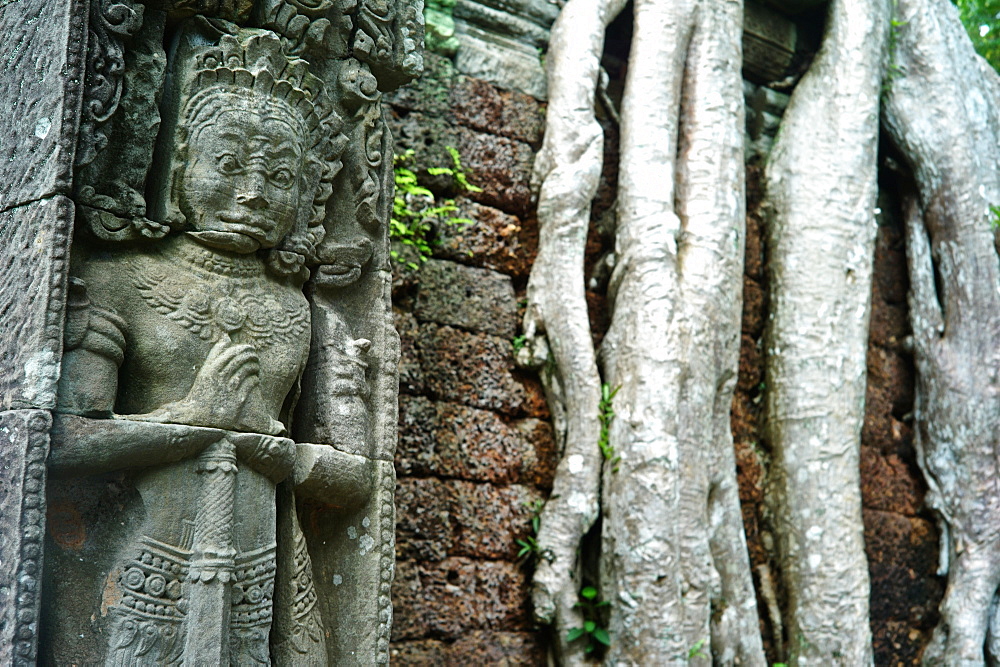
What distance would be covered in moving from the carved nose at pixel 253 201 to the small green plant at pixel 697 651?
6.59 feet

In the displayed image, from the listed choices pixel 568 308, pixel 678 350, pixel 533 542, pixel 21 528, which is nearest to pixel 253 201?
pixel 21 528

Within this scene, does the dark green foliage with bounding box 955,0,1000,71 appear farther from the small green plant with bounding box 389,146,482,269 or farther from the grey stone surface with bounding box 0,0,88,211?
the grey stone surface with bounding box 0,0,88,211

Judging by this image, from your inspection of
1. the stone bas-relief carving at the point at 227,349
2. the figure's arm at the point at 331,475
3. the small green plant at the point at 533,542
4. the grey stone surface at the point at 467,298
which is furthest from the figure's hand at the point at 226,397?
the small green plant at the point at 533,542

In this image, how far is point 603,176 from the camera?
409 centimetres

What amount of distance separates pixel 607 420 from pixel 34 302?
203 centimetres

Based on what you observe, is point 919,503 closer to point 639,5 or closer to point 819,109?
point 819,109

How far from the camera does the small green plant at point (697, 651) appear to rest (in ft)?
11.3

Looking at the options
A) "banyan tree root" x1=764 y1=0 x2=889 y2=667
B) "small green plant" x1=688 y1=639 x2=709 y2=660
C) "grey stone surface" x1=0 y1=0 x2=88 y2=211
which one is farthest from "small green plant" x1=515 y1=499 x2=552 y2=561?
"grey stone surface" x1=0 y1=0 x2=88 y2=211

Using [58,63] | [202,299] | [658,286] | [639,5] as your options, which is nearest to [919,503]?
[658,286]

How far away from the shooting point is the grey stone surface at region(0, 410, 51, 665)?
205cm

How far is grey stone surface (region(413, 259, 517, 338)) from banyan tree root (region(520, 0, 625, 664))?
93 millimetres

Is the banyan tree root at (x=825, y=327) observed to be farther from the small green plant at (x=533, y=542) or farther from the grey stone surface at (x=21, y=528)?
the grey stone surface at (x=21, y=528)

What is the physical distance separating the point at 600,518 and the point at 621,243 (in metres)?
1.02

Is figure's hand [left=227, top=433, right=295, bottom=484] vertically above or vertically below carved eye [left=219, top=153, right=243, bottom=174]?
below
